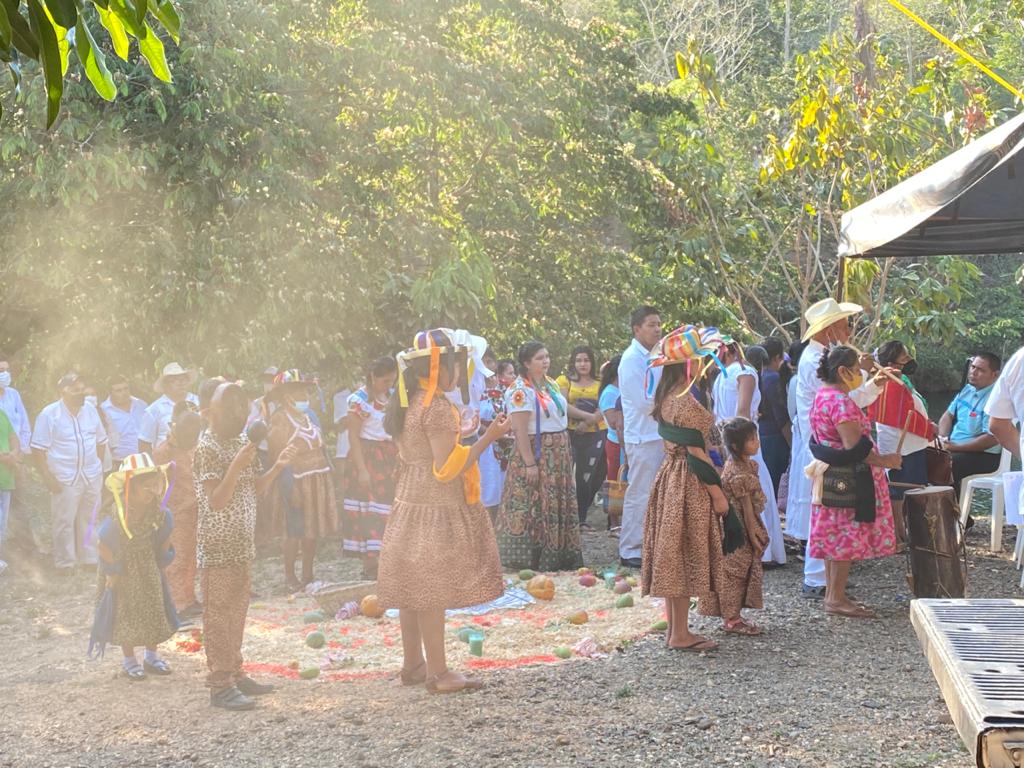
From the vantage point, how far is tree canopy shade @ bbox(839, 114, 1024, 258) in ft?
A: 18.7

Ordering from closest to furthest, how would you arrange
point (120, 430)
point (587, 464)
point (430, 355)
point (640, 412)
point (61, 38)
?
point (61, 38) < point (430, 355) < point (640, 412) < point (120, 430) < point (587, 464)

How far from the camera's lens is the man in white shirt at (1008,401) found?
7.16 m

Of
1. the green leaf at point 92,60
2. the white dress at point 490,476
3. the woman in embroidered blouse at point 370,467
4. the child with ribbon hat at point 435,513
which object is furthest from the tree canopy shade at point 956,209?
the white dress at point 490,476

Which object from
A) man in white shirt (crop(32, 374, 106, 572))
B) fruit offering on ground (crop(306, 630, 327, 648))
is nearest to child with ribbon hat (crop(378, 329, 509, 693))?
fruit offering on ground (crop(306, 630, 327, 648))

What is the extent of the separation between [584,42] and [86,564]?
8024 mm

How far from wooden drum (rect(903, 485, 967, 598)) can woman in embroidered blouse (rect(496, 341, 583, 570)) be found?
138 inches

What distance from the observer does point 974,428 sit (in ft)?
37.0

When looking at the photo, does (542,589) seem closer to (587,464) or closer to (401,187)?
(587,464)

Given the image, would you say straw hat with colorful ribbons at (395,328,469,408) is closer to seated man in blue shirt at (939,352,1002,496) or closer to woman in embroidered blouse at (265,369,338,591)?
woman in embroidered blouse at (265,369,338,591)

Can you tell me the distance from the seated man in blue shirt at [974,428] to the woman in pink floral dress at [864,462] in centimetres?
377

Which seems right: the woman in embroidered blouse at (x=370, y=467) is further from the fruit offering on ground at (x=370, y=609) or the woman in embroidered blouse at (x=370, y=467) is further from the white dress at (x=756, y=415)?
the white dress at (x=756, y=415)

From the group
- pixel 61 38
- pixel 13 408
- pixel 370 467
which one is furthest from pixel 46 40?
pixel 13 408

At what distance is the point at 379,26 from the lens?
40.8ft

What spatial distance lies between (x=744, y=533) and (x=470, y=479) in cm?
181
